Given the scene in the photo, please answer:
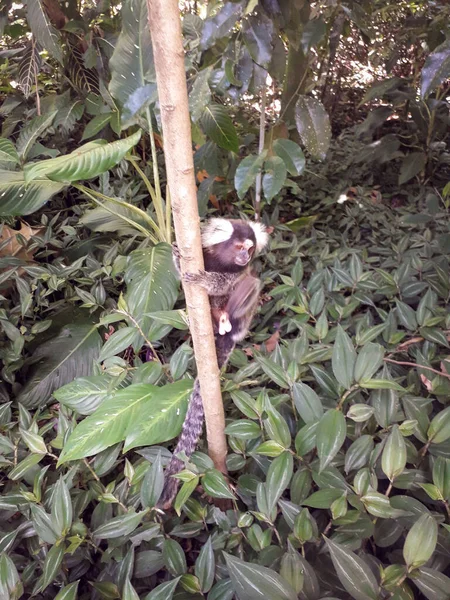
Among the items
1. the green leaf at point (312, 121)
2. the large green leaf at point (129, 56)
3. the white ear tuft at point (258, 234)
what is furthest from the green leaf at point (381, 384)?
the large green leaf at point (129, 56)

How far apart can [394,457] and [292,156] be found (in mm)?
942

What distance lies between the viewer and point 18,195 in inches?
62.8

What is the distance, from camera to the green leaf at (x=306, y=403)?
908 millimetres

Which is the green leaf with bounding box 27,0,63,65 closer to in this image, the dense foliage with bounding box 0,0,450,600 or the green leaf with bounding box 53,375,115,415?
the dense foliage with bounding box 0,0,450,600

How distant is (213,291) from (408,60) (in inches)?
136

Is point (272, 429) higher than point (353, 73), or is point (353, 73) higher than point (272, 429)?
point (353, 73)

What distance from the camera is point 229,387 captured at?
3.45ft

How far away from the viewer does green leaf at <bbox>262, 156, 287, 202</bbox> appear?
120cm

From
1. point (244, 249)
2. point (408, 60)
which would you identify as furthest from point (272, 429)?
point (408, 60)

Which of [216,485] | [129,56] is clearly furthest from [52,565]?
[129,56]

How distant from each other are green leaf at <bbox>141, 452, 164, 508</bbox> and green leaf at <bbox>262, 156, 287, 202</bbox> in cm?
80

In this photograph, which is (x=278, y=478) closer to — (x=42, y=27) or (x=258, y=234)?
(x=258, y=234)

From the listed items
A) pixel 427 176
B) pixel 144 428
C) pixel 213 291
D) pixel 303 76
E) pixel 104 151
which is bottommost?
pixel 427 176

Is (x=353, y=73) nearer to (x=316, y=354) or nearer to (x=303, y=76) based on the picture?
(x=303, y=76)
